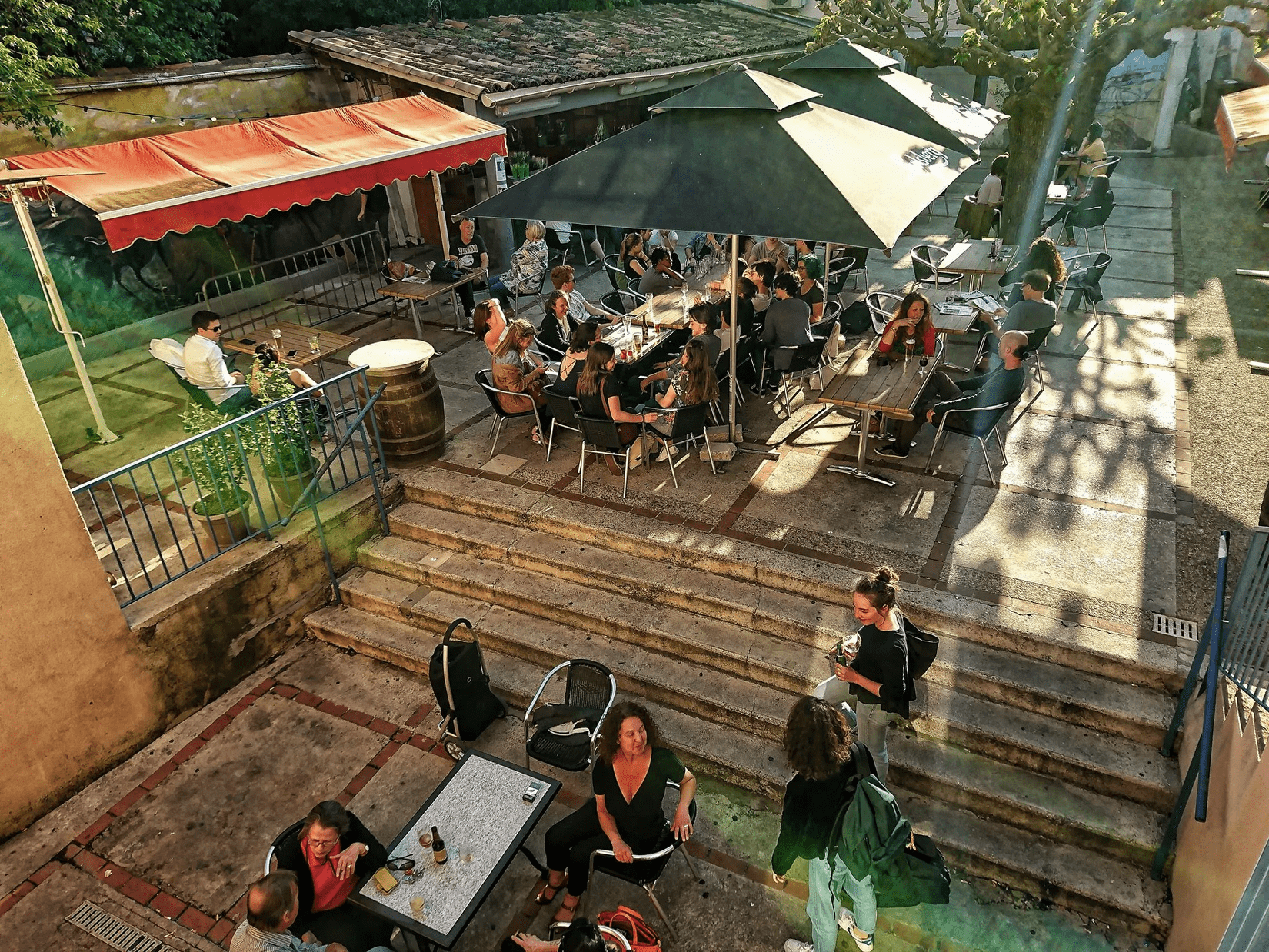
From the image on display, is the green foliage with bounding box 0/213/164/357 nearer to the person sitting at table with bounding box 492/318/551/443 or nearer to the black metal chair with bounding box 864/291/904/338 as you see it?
the person sitting at table with bounding box 492/318/551/443

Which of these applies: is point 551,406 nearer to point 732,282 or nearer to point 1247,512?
point 732,282

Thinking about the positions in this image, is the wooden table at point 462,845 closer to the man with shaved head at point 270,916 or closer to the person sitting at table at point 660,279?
the man with shaved head at point 270,916

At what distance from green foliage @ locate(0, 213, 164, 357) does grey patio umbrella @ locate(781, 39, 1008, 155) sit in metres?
9.18

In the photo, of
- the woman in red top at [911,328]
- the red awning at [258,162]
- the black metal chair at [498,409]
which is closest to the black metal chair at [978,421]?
the woman in red top at [911,328]

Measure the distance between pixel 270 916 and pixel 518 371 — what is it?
4.78 m

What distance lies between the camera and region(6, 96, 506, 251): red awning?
23.3 feet

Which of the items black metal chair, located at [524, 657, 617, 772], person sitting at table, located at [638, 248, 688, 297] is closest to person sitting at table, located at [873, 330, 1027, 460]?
person sitting at table, located at [638, 248, 688, 297]

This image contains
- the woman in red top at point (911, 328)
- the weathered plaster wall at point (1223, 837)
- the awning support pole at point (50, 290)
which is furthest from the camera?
the woman in red top at point (911, 328)

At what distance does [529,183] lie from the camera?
6.41 m

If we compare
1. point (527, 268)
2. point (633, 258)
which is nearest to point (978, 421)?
point (633, 258)

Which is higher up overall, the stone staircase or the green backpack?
the green backpack

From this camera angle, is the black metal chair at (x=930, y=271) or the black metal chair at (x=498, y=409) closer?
the black metal chair at (x=498, y=409)

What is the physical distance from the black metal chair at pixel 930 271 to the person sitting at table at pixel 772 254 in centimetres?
165

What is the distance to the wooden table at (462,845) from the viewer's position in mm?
3711
